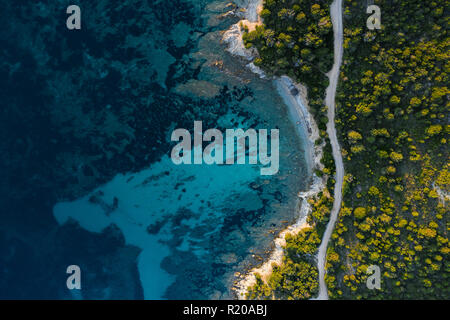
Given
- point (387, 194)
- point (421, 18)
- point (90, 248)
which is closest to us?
point (421, 18)

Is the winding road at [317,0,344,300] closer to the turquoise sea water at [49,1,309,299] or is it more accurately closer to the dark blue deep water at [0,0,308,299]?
the turquoise sea water at [49,1,309,299]

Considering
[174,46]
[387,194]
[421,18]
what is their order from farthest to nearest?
[174,46]
[387,194]
[421,18]

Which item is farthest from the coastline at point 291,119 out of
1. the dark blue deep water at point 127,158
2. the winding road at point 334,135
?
the winding road at point 334,135

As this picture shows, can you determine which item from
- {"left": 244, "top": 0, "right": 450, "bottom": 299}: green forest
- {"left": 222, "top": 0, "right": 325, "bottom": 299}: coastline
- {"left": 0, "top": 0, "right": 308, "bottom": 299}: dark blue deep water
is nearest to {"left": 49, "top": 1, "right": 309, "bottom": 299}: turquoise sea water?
{"left": 0, "top": 0, "right": 308, "bottom": 299}: dark blue deep water

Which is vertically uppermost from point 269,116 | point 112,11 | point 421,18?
point 112,11

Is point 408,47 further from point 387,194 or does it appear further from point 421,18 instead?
point 387,194

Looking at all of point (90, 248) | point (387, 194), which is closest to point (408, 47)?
point (387, 194)

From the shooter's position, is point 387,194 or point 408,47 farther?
point 387,194

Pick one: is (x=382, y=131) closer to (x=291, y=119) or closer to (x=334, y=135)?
(x=334, y=135)
